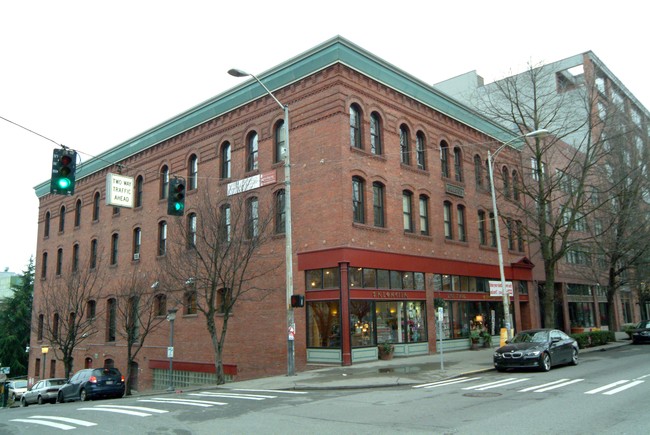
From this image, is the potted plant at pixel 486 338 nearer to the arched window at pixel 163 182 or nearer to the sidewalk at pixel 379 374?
the sidewalk at pixel 379 374

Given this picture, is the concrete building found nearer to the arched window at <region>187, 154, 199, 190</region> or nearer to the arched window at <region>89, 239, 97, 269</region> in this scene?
the arched window at <region>187, 154, 199, 190</region>

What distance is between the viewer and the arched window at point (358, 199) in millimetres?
23734

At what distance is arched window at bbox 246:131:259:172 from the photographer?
2738 centimetres

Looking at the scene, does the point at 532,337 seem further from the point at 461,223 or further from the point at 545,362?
the point at 461,223

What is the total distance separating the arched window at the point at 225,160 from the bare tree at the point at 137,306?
749cm

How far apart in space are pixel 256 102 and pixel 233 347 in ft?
40.6

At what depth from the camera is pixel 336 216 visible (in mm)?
22672

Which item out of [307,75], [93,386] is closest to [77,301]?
[93,386]

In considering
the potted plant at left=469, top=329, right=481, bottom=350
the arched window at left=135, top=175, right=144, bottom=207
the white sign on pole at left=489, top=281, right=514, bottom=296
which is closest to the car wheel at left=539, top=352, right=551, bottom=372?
the white sign on pole at left=489, top=281, right=514, bottom=296

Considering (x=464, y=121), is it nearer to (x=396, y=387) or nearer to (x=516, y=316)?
(x=516, y=316)

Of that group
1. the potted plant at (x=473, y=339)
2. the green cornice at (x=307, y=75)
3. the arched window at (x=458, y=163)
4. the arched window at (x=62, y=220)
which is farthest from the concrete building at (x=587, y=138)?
the arched window at (x=62, y=220)

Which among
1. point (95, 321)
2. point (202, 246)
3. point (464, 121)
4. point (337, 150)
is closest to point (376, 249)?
point (337, 150)

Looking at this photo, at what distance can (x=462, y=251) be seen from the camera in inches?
1176

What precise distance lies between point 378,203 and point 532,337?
357 inches
